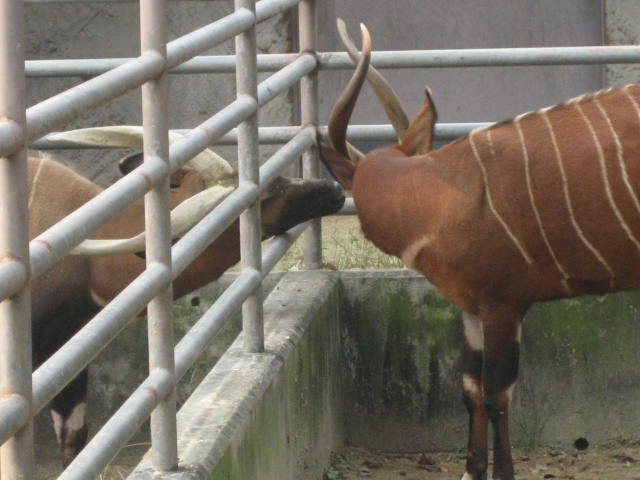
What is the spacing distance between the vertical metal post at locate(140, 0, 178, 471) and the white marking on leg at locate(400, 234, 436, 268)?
154 cm

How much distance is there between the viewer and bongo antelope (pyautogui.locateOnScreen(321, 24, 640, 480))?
3.64 m

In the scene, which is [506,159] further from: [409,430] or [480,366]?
[409,430]

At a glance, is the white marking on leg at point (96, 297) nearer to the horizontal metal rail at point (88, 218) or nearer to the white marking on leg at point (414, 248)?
the white marking on leg at point (414, 248)

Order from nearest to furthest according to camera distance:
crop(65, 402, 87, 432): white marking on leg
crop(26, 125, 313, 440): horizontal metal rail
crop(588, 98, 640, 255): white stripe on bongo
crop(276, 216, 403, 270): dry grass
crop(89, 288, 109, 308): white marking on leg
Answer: crop(26, 125, 313, 440): horizontal metal rail < crop(588, 98, 640, 255): white stripe on bongo < crop(89, 288, 109, 308): white marking on leg < crop(65, 402, 87, 432): white marking on leg < crop(276, 216, 403, 270): dry grass

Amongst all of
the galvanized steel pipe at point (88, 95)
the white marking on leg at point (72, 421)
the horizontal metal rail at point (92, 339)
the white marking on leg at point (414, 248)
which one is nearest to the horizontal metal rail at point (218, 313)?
the horizontal metal rail at point (92, 339)

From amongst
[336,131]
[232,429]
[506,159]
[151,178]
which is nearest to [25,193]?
[151,178]

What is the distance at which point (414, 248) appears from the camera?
3.85 metres

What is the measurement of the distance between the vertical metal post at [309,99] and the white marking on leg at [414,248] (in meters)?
0.67

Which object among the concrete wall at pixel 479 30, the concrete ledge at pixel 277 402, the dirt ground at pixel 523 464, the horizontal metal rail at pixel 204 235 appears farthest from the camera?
the concrete wall at pixel 479 30

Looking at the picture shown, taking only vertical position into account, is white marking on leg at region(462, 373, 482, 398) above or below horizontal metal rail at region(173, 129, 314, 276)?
below

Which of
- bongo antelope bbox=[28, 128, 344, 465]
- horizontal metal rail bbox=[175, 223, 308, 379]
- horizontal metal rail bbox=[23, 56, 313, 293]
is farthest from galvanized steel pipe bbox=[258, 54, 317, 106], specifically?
horizontal metal rail bbox=[175, 223, 308, 379]

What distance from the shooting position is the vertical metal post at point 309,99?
14.3 ft

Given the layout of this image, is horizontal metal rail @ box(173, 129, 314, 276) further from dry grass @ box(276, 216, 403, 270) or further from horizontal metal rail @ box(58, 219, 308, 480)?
dry grass @ box(276, 216, 403, 270)

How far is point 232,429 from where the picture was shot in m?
2.69
